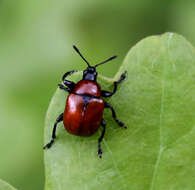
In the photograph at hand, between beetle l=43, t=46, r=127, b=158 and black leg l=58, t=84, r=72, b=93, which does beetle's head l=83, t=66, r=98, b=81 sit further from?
black leg l=58, t=84, r=72, b=93

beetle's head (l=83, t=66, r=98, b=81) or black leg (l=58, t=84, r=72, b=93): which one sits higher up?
black leg (l=58, t=84, r=72, b=93)

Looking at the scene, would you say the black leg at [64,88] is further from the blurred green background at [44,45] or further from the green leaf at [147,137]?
the blurred green background at [44,45]

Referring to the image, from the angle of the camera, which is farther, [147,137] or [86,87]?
[86,87]

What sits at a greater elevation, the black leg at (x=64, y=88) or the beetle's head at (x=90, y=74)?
the black leg at (x=64, y=88)

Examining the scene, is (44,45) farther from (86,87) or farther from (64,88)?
(64,88)

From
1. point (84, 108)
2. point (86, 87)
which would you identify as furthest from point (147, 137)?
point (86, 87)

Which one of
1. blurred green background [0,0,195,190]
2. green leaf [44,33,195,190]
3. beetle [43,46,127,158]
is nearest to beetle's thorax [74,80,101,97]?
beetle [43,46,127,158]

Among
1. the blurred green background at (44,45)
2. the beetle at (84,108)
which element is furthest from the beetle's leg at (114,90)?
the blurred green background at (44,45)
